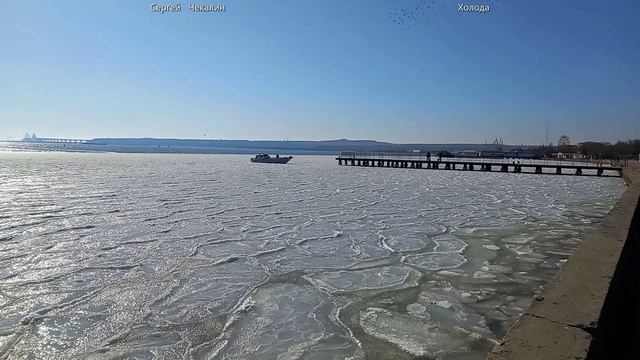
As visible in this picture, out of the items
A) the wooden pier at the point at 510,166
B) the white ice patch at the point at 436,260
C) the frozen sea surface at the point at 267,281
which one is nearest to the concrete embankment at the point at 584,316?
the frozen sea surface at the point at 267,281

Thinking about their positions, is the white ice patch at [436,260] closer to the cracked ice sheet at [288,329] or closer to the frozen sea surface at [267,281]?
the frozen sea surface at [267,281]

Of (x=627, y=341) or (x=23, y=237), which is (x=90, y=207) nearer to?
(x=23, y=237)

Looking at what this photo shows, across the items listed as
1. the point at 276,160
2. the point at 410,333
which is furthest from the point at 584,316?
the point at 276,160

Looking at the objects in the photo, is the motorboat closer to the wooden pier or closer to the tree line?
the wooden pier

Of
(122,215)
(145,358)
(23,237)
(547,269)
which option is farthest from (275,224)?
(145,358)

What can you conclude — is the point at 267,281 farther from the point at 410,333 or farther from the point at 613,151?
the point at 613,151

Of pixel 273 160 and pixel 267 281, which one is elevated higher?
pixel 273 160
